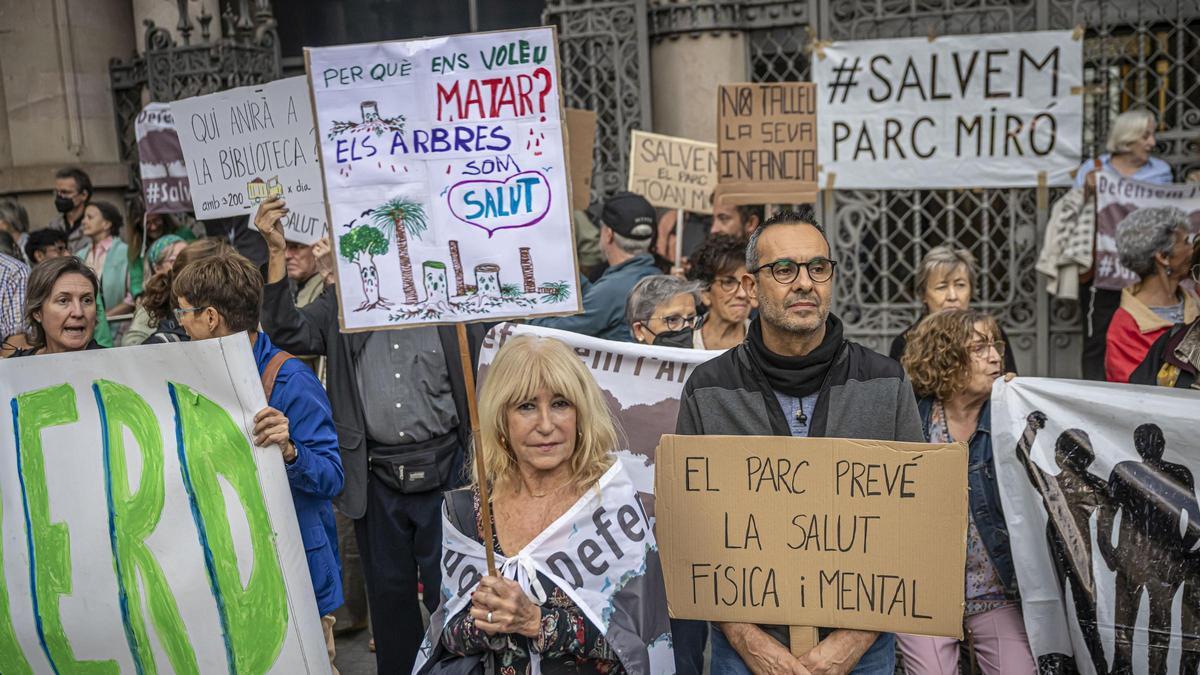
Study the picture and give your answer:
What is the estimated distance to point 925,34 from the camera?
8.99 metres

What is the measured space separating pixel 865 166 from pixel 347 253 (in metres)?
6.15

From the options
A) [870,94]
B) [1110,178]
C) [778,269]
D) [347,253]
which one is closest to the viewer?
[778,269]

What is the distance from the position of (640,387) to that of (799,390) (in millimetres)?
1579

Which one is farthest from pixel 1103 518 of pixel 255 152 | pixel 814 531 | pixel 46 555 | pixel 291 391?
pixel 255 152

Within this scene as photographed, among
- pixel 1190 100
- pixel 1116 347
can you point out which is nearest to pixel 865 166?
pixel 1190 100

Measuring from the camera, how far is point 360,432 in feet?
16.5

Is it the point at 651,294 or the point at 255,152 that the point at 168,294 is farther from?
the point at 651,294

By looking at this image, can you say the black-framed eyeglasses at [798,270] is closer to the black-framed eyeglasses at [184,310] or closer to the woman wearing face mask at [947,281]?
the black-framed eyeglasses at [184,310]

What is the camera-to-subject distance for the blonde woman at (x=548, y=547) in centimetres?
302

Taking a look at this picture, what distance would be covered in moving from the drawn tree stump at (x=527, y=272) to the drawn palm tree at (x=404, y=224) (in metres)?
0.30

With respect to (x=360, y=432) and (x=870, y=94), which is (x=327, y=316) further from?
(x=870, y=94)

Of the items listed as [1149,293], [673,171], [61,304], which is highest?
[673,171]

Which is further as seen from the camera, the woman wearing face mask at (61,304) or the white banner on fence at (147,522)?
the woman wearing face mask at (61,304)

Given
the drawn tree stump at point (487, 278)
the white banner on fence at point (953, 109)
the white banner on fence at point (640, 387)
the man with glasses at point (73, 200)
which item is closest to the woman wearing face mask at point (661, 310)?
the white banner on fence at point (640, 387)
